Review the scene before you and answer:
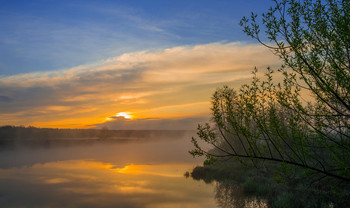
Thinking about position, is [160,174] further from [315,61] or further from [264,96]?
[315,61]

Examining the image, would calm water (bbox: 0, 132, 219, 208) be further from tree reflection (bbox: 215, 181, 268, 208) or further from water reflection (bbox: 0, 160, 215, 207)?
tree reflection (bbox: 215, 181, 268, 208)

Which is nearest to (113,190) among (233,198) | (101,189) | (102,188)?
(101,189)

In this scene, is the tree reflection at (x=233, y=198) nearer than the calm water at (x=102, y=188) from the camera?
Yes

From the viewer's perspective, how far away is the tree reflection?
→ 17748mm

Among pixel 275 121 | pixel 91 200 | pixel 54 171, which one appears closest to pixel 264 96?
pixel 275 121

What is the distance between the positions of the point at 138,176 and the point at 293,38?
2658 cm

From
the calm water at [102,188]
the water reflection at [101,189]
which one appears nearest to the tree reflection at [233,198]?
the calm water at [102,188]

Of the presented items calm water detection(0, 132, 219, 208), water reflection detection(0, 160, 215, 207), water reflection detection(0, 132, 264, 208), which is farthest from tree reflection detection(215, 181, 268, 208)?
water reflection detection(0, 160, 215, 207)

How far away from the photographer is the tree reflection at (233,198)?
17748 millimetres

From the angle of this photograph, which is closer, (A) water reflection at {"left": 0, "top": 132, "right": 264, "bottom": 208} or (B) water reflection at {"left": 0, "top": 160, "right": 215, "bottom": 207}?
(A) water reflection at {"left": 0, "top": 132, "right": 264, "bottom": 208}

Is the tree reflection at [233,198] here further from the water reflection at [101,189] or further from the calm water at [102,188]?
the water reflection at [101,189]

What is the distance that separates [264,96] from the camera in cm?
913

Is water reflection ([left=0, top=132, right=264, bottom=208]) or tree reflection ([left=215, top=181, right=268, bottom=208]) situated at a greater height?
tree reflection ([left=215, top=181, right=268, bottom=208])

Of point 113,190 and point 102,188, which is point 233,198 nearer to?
point 113,190
